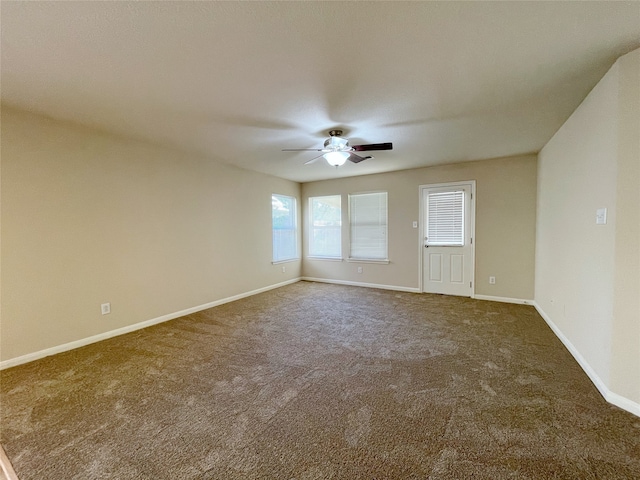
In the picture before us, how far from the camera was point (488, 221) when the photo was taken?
4625 millimetres

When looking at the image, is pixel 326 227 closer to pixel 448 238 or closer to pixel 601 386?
pixel 448 238

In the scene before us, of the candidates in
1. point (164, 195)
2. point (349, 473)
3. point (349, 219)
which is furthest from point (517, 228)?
point (164, 195)

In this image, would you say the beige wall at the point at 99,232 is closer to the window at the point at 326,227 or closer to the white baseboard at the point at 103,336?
the white baseboard at the point at 103,336

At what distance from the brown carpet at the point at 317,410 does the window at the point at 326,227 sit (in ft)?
10.1

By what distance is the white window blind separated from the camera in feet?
16.0

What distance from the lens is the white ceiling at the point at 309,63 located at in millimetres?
1508

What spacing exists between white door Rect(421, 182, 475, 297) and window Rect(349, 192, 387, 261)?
0.81 m

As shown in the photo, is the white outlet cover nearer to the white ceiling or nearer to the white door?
the white ceiling

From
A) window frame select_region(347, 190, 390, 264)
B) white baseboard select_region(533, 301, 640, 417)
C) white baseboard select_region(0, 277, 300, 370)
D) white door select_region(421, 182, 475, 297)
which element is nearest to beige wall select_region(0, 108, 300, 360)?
white baseboard select_region(0, 277, 300, 370)

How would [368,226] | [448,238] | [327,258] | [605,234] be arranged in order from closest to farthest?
[605,234] < [448,238] < [368,226] < [327,258]

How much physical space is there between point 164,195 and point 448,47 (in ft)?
12.1

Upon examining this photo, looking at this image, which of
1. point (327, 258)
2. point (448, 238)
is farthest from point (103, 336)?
point (448, 238)

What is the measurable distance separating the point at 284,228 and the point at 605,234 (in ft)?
16.6

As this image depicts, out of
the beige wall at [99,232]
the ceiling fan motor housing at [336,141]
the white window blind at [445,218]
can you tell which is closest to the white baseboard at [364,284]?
the white window blind at [445,218]
